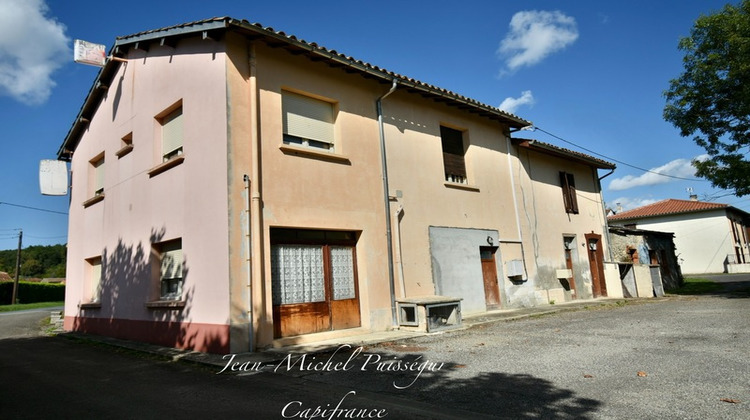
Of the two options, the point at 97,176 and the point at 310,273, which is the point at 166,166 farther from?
the point at 97,176

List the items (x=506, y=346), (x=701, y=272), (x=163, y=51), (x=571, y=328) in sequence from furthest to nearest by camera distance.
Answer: (x=701, y=272) → (x=163, y=51) → (x=571, y=328) → (x=506, y=346)

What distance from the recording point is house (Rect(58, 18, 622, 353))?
771cm

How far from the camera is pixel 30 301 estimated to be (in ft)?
129

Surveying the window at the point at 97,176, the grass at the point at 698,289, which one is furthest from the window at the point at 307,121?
the grass at the point at 698,289

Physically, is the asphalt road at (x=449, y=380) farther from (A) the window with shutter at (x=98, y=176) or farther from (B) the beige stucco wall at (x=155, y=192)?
(A) the window with shutter at (x=98, y=176)

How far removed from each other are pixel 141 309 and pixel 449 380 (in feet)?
23.7

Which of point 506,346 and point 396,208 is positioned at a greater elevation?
point 396,208

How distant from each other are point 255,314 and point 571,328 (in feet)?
19.3

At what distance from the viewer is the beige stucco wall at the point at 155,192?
7.67 m

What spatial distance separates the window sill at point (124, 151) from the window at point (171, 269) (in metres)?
2.88

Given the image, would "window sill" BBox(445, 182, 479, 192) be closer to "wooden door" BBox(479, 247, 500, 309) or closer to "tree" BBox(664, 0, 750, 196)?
"wooden door" BBox(479, 247, 500, 309)

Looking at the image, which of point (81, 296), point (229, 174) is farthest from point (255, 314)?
point (81, 296)

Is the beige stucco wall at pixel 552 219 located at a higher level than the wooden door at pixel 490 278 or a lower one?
higher

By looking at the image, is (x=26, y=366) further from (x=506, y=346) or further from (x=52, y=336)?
(x=506, y=346)
